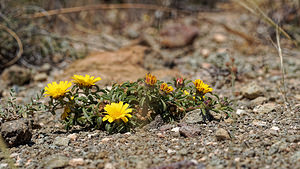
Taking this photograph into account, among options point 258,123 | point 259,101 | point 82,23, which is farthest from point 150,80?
point 82,23

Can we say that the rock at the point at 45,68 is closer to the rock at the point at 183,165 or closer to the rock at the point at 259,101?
the rock at the point at 259,101

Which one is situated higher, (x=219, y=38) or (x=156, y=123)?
(x=219, y=38)

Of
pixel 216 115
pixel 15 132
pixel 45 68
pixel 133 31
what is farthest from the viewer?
pixel 133 31

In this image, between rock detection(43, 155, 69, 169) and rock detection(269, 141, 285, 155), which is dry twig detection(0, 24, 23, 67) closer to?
rock detection(43, 155, 69, 169)

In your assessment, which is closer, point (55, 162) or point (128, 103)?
point (55, 162)

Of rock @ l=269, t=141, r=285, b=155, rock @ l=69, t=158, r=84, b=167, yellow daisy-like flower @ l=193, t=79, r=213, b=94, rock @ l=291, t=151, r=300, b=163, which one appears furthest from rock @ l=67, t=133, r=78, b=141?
rock @ l=291, t=151, r=300, b=163

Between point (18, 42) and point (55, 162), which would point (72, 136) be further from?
point (18, 42)

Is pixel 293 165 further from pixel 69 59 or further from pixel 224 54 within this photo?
pixel 69 59
